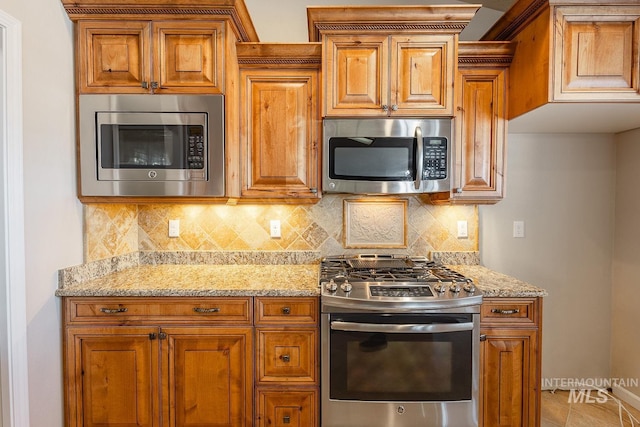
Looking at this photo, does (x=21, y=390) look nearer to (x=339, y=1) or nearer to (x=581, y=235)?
(x=339, y=1)

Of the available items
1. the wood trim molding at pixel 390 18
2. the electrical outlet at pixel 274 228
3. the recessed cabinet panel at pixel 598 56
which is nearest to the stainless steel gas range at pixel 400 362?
the electrical outlet at pixel 274 228

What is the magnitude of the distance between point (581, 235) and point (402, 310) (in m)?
1.74

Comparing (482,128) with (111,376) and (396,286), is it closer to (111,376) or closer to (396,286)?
(396,286)

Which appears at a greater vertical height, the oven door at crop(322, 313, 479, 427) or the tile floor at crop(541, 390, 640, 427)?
the oven door at crop(322, 313, 479, 427)

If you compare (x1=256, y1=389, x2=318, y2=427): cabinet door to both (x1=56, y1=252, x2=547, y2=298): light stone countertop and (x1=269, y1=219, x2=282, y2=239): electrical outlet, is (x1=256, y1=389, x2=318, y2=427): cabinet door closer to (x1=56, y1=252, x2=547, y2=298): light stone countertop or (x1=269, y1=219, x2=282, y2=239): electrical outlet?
(x1=56, y1=252, x2=547, y2=298): light stone countertop

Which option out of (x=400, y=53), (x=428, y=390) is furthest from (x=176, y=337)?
(x=400, y=53)

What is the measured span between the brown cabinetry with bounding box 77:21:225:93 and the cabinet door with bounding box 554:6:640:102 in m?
1.78

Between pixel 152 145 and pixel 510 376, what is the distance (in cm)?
226

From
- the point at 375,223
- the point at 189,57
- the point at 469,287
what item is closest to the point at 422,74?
the point at 375,223

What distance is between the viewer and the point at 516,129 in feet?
7.68

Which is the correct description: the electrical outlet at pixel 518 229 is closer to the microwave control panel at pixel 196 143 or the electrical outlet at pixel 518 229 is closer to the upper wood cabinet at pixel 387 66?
the upper wood cabinet at pixel 387 66

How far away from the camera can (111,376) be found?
1.76m

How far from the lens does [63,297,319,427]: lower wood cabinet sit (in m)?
1.75

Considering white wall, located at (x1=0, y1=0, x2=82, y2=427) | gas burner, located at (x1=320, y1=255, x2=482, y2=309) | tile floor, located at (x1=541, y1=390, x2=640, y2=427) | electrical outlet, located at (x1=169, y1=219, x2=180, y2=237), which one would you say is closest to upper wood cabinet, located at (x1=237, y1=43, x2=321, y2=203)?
gas burner, located at (x1=320, y1=255, x2=482, y2=309)
